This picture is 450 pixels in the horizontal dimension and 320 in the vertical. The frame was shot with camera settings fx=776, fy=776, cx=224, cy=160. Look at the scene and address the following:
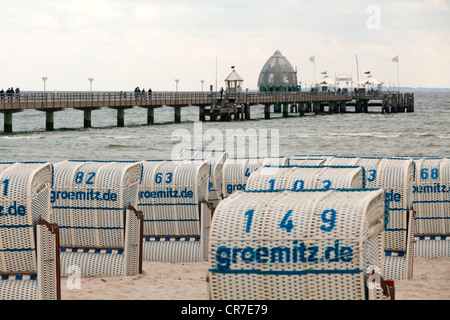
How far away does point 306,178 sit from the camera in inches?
407

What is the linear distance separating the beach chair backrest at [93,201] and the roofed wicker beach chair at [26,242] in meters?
2.51

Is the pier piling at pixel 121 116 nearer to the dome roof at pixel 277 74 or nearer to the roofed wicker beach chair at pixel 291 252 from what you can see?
the dome roof at pixel 277 74

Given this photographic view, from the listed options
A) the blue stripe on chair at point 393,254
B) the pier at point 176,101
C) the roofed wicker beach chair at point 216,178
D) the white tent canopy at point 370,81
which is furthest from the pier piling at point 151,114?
the blue stripe on chair at point 393,254

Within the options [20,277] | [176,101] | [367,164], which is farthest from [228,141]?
[20,277]

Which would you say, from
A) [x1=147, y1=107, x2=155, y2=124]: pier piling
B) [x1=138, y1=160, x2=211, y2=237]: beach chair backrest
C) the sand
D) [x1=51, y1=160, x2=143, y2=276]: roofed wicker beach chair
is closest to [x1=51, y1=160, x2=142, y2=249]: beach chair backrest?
[x1=51, y1=160, x2=143, y2=276]: roofed wicker beach chair

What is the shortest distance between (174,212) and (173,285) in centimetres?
254

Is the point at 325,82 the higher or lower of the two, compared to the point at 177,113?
higher

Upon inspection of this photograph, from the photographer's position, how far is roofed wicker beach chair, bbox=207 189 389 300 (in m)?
7.25

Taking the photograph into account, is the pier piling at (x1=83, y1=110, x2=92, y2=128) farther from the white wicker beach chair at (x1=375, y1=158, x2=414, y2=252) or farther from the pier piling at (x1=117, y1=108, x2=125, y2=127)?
the white wicker beach chair at (x1=375, y1=158, x2=414, y2=252)

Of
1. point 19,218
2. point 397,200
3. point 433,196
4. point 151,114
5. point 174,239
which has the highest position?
point 151,114

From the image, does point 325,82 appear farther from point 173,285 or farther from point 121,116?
point 173,285

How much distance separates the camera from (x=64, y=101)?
59.2 metres

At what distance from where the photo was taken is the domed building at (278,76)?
11956 centimetres
